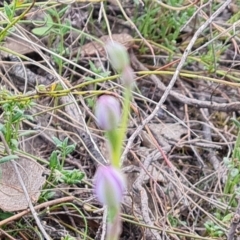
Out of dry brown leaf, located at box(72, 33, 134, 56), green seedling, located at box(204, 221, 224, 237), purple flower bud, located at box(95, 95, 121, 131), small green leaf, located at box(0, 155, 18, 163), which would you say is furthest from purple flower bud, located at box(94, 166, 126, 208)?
dry brown leaf, located at box(72, 33, 134, 56)

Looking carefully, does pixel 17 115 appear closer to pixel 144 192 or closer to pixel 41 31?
pixel 144 192

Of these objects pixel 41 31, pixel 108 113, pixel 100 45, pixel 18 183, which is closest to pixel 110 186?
pixel 108 113

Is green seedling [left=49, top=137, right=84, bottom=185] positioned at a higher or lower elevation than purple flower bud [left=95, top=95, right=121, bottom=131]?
lower

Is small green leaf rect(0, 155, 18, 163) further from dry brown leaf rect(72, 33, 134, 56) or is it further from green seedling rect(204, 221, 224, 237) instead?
dry brown leaf rect(72, 33, 134, 56)

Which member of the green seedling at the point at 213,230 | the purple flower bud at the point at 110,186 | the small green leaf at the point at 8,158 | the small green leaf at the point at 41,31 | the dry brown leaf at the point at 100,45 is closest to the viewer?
the purple flower bud at the point at 110,186

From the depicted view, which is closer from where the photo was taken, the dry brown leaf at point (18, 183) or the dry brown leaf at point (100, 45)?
the dry brown leaf at point (18, 183)

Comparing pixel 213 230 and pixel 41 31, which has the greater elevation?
pixel 41 31

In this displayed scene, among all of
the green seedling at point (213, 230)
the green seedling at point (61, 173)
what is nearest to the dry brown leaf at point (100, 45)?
the green seedling at point (61, 173)

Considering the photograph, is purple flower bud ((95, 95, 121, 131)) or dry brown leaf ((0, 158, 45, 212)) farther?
dry brown leaf ((0, 158, 45, 212))

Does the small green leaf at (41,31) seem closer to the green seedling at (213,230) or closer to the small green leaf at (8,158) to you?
the small green leaf at (8,158)
